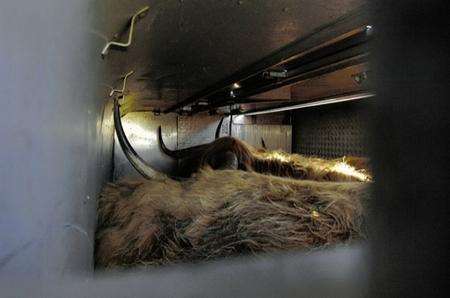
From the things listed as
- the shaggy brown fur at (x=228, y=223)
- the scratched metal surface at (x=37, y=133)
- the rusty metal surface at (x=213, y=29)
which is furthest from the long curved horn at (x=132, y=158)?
the scratched metal surface at (x=37, y=133)

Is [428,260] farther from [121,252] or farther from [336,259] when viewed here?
[121,252]

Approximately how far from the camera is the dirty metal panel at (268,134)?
4.06m

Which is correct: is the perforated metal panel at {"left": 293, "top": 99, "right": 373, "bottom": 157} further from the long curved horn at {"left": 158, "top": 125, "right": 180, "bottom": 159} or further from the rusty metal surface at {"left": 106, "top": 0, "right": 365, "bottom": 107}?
the rusty metal surface at {"left": 106, "top": 0, "right": 365, "bottom": 107}

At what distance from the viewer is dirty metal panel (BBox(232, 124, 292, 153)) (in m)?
4.06

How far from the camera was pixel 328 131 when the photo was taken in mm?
3371

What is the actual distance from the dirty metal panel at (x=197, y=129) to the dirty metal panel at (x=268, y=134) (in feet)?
0.59

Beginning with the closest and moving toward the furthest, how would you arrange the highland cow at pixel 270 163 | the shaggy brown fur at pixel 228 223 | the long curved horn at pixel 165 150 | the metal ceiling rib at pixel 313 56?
the shaggy brown fur at pixel 228 223 → the metal ceiling rib at pixel 313 56 → the highland cow at pixel 270 163 → the long curved horn at pixel 165 150

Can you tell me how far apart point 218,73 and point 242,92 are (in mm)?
577

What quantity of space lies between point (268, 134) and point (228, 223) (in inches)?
130

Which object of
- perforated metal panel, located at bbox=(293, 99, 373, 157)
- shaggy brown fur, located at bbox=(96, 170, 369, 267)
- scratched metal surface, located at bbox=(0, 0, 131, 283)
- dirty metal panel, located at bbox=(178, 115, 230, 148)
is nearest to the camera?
scratched metal surface, located at bbox=(0, 0, 131, 283)

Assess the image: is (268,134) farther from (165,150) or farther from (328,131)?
(165,150)

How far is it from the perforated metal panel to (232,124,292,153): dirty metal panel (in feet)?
0.29

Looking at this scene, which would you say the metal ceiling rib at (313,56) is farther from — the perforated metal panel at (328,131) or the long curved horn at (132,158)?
the perforated metal panel at (328,131)

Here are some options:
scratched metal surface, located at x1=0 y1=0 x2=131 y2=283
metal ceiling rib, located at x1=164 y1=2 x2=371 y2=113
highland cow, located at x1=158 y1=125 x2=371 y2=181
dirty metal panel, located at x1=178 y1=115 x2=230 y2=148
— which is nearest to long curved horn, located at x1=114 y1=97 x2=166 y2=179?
highland cow, located at x1=158 y1=125 x2=371 y2=181
